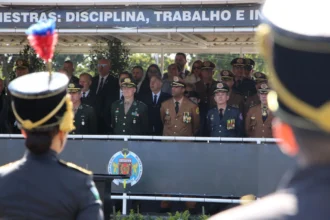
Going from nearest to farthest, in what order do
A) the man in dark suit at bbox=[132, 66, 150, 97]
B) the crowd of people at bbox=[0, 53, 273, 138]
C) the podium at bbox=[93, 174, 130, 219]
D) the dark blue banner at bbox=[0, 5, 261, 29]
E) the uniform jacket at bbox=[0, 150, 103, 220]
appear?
the uniform jacket at bbox=[0, 150, 103, 220] < the podium at bbox=[93, 174, 130, 219] < the dark blue banner at bbox=[0, 5, 261, 29] < the crowd of people at bbox=[0, 53, 273, 138] < the man in dark suit at bbox=[132, 66, 150, 97]

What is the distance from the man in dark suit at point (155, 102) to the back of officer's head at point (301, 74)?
339 inches

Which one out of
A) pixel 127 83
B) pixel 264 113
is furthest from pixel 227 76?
pixel 127 83

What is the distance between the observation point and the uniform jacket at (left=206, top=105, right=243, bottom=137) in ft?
32.4

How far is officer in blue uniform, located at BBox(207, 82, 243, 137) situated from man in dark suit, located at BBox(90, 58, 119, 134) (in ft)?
5.11

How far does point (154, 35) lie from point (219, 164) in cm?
279

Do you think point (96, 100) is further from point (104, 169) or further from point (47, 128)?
point (47, 128)

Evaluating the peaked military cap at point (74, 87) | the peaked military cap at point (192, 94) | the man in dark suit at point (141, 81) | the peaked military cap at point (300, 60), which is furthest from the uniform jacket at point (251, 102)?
the peaked military cap at point (300, 60)

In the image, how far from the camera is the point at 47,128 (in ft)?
11.4

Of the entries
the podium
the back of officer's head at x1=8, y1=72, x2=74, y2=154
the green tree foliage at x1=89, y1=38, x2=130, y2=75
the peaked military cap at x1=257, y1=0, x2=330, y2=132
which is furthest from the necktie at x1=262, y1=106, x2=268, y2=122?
the peaked military cap at x1=257, y1=0, x2=330, y2=132

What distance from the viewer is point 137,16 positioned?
32.2ft

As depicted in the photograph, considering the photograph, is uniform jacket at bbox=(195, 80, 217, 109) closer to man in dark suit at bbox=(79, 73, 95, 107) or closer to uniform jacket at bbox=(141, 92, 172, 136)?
uniform jacket at bbox=(141, 92, 172, 136)

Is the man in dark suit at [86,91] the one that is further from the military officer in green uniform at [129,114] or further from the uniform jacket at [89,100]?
the military officer in green uniform at [129,114]

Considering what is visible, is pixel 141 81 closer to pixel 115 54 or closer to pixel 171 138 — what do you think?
pixel 115 54

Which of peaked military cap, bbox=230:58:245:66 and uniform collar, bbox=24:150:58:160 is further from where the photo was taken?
peaked military cap, bbox=230:58:245:66
